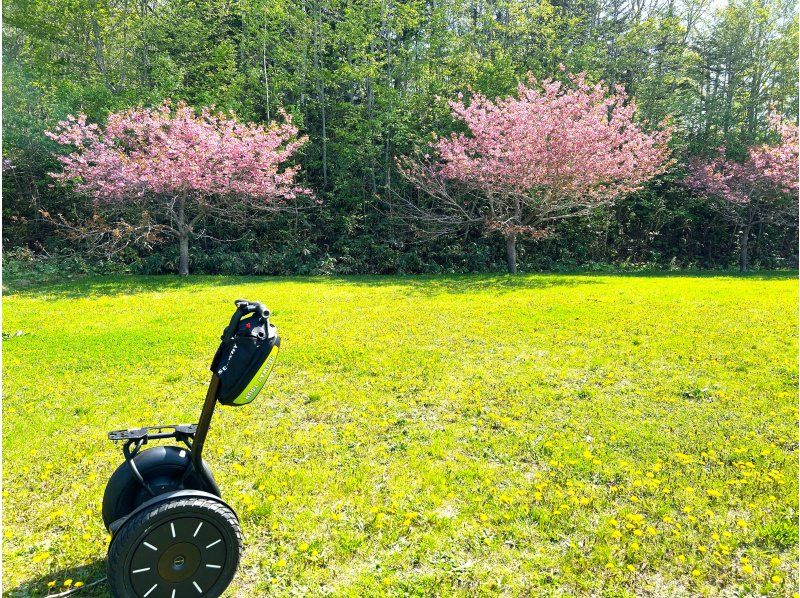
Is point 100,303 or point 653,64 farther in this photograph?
point 653,64

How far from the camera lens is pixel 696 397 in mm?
4836

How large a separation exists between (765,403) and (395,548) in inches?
156

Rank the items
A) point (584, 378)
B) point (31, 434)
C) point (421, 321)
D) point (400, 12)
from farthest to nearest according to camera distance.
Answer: point (400, 12)
point (421, 321)
point (584, 378)
point (31, 434)

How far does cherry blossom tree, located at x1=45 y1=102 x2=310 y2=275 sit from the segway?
11460 mm

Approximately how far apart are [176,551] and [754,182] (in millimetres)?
20314

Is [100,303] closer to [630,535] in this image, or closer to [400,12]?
[630,535]

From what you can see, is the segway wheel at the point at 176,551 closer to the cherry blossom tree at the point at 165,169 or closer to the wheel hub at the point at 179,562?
the wheel hub at the point at 179,562

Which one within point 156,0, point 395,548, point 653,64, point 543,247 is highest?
point 156,0

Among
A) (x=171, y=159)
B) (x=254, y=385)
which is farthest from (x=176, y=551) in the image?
(x=171, y=159)

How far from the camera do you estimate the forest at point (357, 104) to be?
1562 centimetres

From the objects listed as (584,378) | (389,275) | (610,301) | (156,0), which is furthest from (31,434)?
(156,0)

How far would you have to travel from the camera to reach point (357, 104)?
59.9 ft

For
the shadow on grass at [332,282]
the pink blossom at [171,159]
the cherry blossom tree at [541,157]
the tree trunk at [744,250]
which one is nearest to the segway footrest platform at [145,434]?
the shadow on grass at [332,282]

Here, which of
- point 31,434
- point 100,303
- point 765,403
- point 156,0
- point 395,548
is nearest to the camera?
point 395,548
